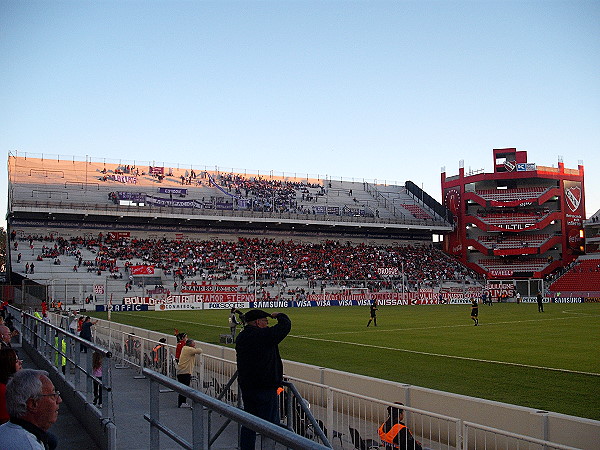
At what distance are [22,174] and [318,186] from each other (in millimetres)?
41896

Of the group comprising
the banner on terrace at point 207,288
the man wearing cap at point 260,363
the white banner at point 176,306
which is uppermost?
the man wearing cap at point 260,363

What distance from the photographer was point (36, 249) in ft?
215

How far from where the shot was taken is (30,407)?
3861 mm

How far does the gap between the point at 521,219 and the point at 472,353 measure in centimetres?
6544

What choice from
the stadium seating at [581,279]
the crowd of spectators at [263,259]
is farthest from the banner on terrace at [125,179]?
the stadium seating at [581,279]

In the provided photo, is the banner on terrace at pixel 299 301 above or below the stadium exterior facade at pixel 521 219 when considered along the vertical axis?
below

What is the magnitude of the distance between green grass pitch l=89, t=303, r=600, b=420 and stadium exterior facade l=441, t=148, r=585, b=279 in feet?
150

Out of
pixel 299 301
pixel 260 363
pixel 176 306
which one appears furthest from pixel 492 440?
pixel 299 301

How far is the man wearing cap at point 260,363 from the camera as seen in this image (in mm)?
7227

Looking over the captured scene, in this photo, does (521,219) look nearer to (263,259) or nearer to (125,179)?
(263,259)

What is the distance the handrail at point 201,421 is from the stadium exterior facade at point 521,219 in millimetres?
82751

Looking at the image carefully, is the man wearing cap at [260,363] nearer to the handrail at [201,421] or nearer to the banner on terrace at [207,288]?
the handrail at [201,421]

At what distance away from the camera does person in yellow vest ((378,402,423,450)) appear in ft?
25.7

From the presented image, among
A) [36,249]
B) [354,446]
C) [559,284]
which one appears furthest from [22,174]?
[354,446]
